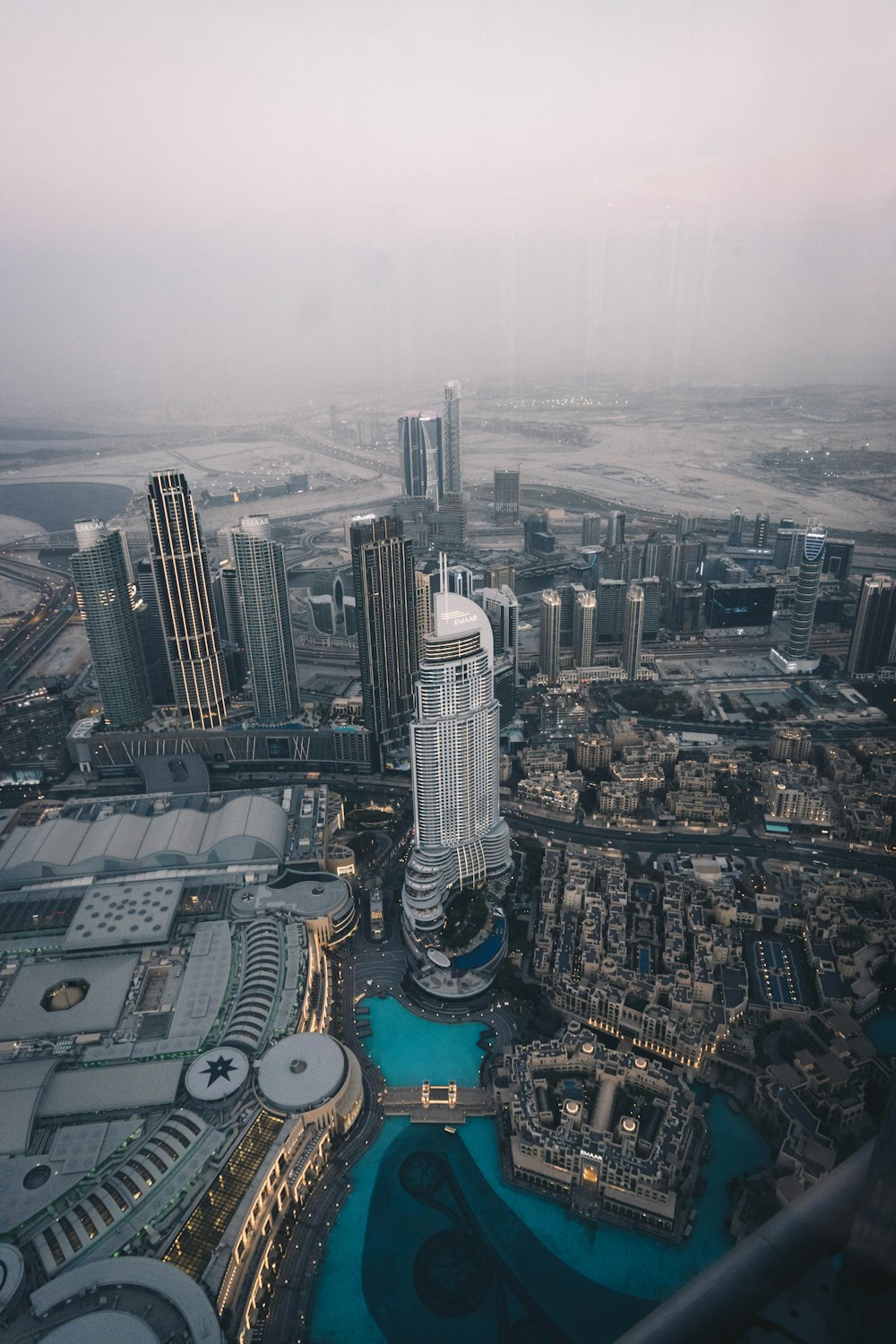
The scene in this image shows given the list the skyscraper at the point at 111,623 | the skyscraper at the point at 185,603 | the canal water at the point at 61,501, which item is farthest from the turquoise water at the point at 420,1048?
the canal water at the point at 61,501

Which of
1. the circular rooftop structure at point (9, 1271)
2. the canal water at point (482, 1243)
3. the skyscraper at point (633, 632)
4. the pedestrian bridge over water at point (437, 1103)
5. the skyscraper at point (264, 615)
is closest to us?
the circular rooftop structure at point (9, 1271)

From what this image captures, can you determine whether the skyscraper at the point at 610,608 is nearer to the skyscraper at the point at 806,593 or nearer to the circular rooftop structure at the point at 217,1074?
the skyscraper at the point at 806,593

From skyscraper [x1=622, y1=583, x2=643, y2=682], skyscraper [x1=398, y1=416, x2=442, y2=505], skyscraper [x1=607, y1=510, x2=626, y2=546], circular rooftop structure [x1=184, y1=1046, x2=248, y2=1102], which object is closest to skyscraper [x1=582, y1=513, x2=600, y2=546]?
skyscraper [x1=607, y1=510, x2=626, y2=546]

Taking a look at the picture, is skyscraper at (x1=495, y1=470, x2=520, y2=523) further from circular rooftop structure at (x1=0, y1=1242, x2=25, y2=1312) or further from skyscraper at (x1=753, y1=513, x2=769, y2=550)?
circular rooftop structure at (x1=0, y1=1242, x2=25, y2=1312)

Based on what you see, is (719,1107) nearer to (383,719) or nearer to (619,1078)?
(619,1078)

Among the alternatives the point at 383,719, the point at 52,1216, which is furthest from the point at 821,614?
the point at 52,1216

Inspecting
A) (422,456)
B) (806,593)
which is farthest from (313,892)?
(422,456)
